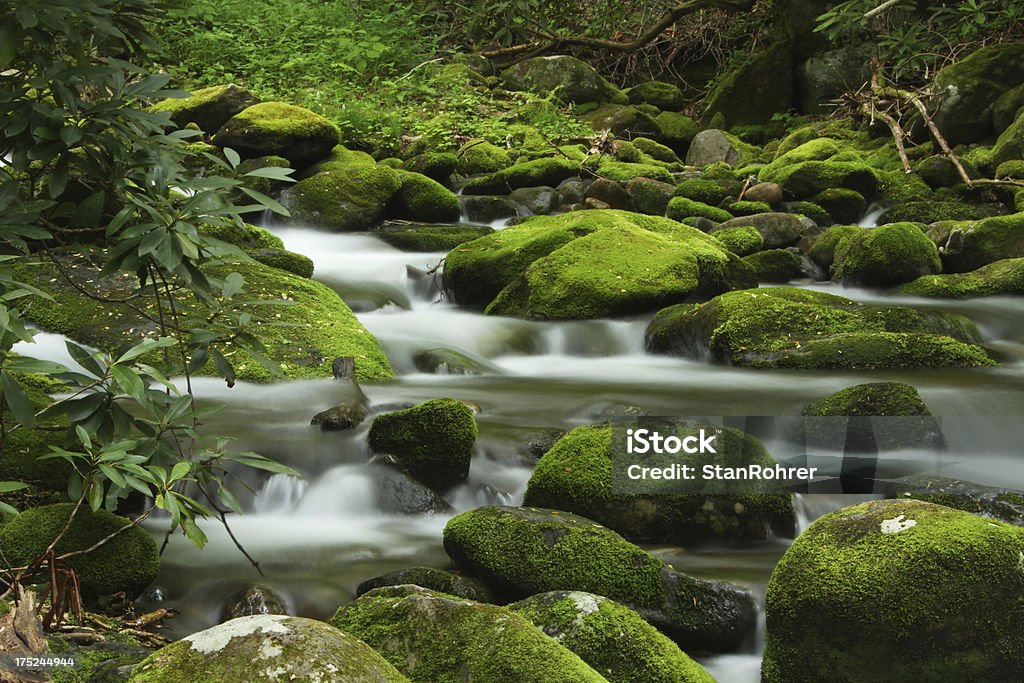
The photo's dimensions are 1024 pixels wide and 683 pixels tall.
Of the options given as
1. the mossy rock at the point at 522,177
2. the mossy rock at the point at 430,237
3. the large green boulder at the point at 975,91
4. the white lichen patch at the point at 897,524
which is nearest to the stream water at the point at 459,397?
the white lichen patch at the point at 897,524

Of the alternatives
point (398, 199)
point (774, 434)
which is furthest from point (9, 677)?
point (398, 199)

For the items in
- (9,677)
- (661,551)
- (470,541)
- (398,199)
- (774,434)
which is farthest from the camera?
(398,199)

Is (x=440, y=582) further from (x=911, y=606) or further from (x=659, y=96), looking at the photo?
(x=659, y=96)

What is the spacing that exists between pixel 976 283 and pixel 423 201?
581 centimetres

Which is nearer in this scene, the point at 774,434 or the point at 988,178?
the point at 774,434

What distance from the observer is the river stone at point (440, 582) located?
349 cm

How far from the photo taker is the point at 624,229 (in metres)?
8.69

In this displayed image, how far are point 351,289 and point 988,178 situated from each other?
7.71 m

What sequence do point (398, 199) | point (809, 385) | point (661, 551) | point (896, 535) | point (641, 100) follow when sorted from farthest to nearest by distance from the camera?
point (641, 100), point (398, 199), point (809, 385), point (661, 551), point (896, 535)

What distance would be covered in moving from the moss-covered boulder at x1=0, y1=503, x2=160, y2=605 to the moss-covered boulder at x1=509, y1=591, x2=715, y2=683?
1.40 metres

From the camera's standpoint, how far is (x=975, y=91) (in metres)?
12.8

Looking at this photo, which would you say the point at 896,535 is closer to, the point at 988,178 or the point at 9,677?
the point at 9,677

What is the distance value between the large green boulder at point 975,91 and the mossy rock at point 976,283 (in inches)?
195

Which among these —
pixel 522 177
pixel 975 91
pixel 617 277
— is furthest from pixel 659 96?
pixel 617 277
